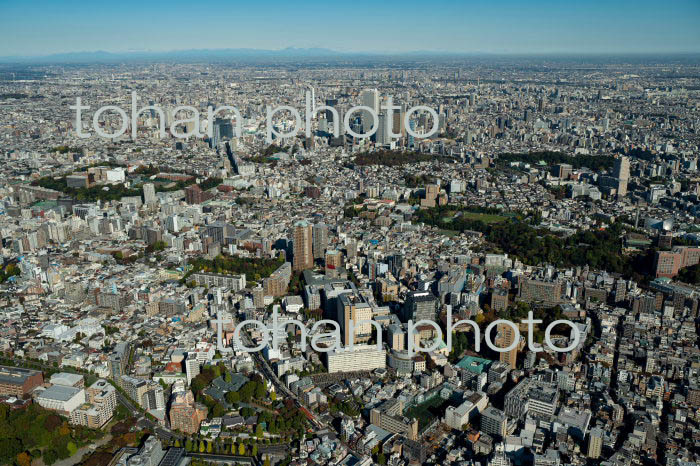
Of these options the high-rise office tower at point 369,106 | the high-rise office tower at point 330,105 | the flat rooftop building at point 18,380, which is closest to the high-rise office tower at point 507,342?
the flat rooftop building at point 18,380

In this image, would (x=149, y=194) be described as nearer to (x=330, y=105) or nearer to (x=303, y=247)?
(x=303, y=247)

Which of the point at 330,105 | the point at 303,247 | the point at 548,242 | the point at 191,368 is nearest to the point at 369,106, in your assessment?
the point at 330,105

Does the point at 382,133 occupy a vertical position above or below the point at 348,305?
above

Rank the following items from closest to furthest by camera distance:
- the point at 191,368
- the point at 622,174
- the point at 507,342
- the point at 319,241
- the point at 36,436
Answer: the point at 36,436, the point at 191,368, the point at 507,342, the point at 319,241, the point at 622,174

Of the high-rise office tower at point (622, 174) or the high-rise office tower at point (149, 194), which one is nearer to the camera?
the high-rise office tower at point (149, 194)

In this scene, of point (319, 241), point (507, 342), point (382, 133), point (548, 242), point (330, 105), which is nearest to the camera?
point (507, 342)

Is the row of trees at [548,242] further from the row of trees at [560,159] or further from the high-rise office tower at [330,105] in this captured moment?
the high-rise office tower at [330,105]
